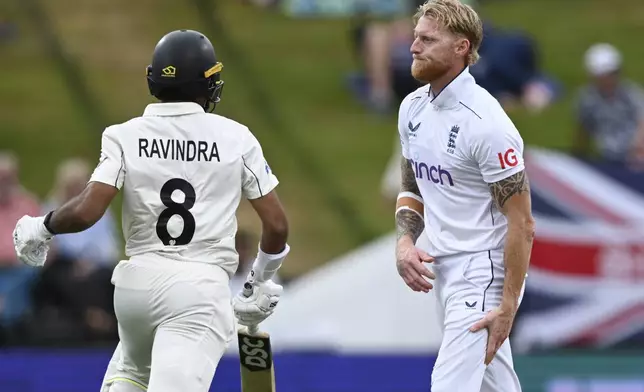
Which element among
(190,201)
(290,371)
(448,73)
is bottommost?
(290,371)

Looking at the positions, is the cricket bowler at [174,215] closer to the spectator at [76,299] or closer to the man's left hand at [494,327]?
the man's left hand at [494,327]

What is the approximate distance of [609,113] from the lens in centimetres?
1315

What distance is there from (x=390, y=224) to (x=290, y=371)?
5359 millimetres

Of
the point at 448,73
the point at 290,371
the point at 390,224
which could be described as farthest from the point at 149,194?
the point at 390,224

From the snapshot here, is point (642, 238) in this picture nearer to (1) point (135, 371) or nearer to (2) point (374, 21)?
(1) point (135, 371)

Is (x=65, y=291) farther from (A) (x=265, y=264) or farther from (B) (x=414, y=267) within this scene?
(B) (x=414, y=267)

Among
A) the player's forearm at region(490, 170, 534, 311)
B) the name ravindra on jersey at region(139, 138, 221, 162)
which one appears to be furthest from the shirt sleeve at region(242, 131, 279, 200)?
the player's forearm at region(490, 170, 534, 311)

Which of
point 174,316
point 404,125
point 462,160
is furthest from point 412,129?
point 174,316

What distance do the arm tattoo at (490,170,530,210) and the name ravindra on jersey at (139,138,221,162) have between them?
1298 mm

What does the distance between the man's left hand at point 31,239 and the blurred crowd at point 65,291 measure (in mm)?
4729

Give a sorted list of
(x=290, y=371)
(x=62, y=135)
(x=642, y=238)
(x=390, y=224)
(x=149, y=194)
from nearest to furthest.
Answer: (x=149, y=194) < (x=290, y=371) < (x=642, y=238) < (x=390, y=224) < (x=62, y=135)

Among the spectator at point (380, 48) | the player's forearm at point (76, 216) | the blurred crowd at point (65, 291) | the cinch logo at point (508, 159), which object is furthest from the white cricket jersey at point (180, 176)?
the spectator at point (380, 48)

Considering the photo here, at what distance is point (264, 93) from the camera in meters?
18.4

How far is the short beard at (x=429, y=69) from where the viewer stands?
6.48 meters
